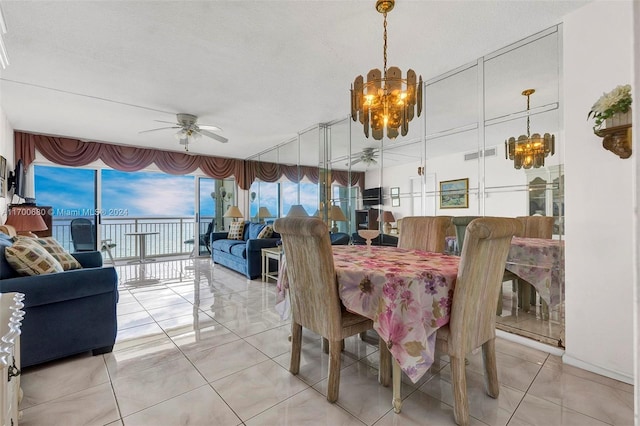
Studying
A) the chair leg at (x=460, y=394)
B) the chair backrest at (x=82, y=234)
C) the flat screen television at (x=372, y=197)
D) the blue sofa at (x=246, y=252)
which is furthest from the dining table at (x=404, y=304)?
the chair backrest at (x=82, y=234)

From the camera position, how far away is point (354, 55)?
260cm

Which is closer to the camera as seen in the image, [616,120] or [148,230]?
[616,120]

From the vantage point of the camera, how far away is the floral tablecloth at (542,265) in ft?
7.34

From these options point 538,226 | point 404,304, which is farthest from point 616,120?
point 404,304

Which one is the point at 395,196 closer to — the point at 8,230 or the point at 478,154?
the point at 478,154

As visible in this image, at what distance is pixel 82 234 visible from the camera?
5.23 meters

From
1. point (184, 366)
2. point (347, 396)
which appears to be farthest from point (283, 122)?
point (347, 396)

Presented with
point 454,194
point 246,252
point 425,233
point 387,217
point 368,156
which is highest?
point 368,156

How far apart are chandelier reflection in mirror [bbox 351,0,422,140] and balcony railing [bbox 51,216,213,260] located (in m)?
5.90

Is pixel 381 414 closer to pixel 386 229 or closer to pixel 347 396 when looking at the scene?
pixel 347 396

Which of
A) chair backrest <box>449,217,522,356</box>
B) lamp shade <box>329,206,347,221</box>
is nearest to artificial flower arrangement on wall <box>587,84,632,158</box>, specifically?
chair backrest <box>449,217,522,356</box>

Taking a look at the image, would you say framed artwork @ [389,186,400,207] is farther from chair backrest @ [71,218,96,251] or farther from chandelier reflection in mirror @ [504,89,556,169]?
chair backrest @ [71,218,96,251]

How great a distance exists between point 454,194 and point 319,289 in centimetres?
194

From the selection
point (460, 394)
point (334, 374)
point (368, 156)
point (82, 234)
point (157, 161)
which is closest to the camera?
point (460, 394)
